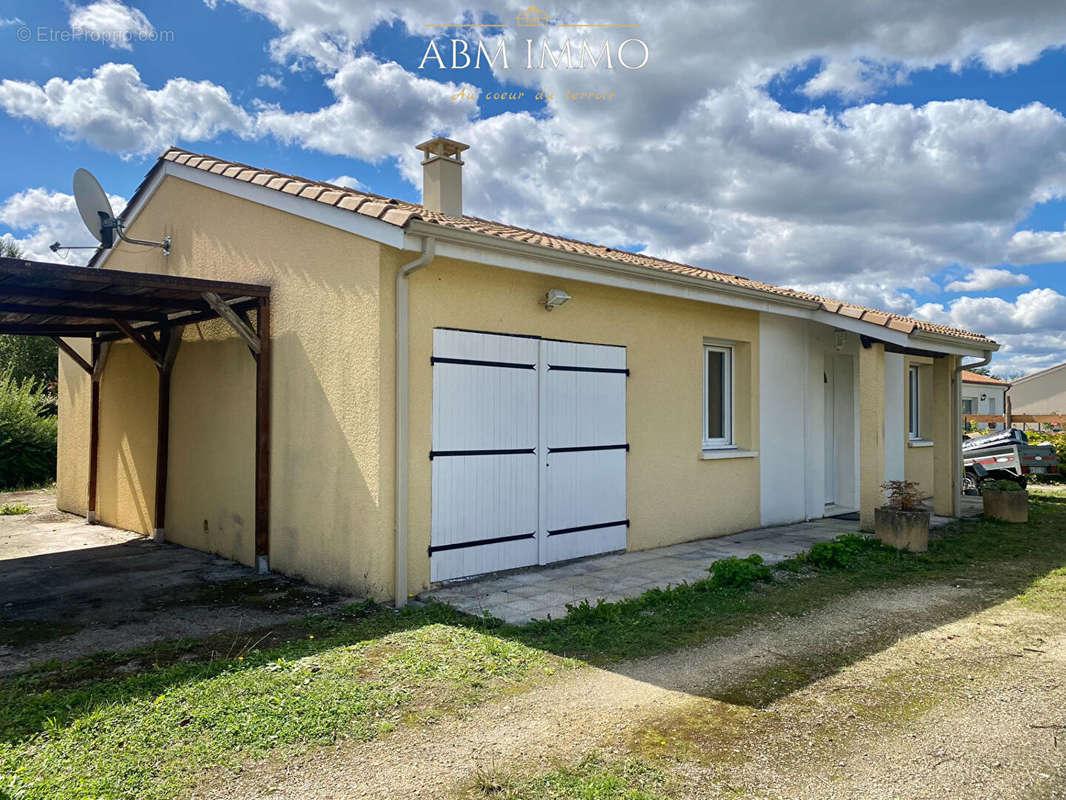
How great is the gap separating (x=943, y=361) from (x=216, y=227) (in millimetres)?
9908

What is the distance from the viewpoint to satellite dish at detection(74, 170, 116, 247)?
26.7ft

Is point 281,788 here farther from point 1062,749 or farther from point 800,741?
point 1062,749

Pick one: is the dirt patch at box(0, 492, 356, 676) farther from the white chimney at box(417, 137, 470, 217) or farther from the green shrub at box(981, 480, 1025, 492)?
the green shrub at box(981, 480, 1025, 492)

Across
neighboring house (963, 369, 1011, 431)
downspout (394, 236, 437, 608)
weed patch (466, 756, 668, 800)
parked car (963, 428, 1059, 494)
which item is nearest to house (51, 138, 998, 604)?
Result: downspout (394, 236, 437, 608)

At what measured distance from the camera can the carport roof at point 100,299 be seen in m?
5.66

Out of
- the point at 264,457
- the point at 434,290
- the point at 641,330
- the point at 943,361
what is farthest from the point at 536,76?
the point at 943,361

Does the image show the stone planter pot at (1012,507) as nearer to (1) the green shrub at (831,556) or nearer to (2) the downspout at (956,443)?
(2) the downspout at (956,443)

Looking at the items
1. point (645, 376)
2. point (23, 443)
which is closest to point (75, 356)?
point (23, 443)

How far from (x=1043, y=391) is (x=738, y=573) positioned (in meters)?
42.6

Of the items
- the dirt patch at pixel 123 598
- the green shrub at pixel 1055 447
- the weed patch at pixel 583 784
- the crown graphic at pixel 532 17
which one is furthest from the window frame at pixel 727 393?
the green shrub at pixel 1055 447

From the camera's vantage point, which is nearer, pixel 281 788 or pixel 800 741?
pixel 281 788

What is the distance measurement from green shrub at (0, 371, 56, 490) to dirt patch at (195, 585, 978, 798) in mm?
15516

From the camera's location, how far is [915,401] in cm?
1268

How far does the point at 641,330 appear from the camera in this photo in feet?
25.7
